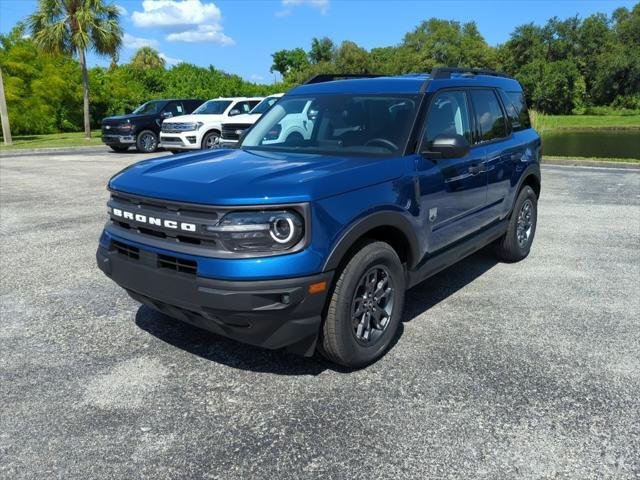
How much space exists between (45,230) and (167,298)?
5207 millimetres

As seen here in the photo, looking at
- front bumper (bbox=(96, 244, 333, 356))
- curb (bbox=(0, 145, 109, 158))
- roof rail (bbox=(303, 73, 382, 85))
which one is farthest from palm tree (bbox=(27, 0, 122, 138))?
front bumper (bbox=(96, 244, 333, 356))

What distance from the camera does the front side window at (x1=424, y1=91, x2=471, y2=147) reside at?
4.12 metres

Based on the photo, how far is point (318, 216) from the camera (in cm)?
304

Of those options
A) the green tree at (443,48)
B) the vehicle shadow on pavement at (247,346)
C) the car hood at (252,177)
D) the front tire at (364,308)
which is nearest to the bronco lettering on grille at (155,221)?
the car hood at (252,177)

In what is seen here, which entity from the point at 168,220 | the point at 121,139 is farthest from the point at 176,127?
the point at 168,220

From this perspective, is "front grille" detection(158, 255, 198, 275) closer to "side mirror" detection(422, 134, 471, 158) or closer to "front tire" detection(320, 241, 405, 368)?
"front tire" detection(320, 241, 405, 368)

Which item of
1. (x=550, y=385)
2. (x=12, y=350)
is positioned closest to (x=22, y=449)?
(x=12, y=350)

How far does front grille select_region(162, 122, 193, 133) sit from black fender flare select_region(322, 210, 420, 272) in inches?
555

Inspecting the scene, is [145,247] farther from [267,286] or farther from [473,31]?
[473,31]

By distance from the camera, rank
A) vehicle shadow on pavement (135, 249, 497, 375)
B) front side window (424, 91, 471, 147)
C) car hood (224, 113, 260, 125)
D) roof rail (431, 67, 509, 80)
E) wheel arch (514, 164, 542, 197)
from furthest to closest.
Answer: car hood (224, 113, 260, 125), wheel arch (514, 164, 542, 197), roof rail (431, 67, 509, 80), front side window (424, 91, 471, 147), vehicle shadow on pavement (135, 249, 497, 375)

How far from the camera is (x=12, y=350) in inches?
152

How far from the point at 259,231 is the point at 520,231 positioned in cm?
392

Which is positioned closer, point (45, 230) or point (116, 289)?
point (116, 289)

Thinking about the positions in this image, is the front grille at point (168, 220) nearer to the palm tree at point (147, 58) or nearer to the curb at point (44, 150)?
the curb at point (44, 150)
